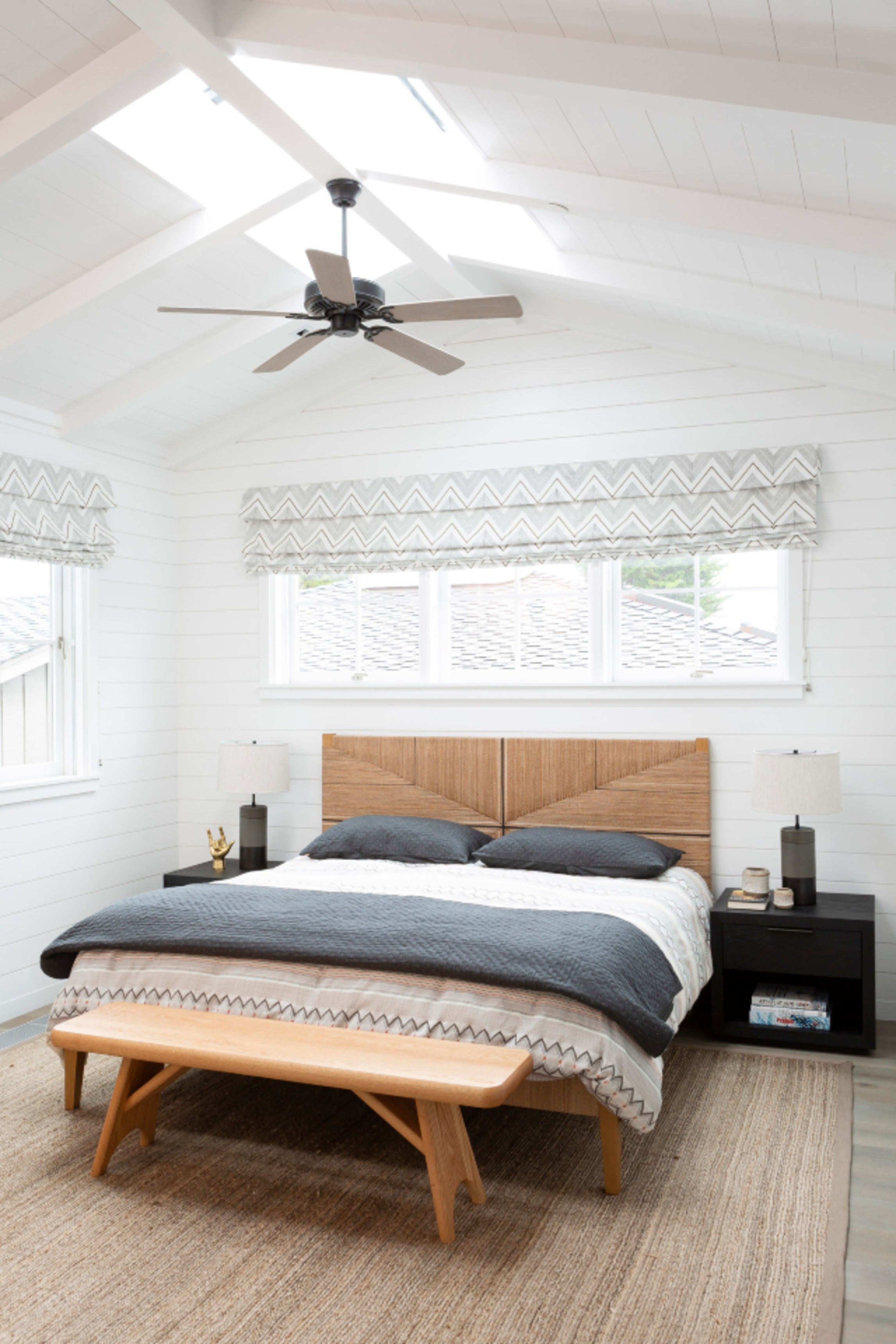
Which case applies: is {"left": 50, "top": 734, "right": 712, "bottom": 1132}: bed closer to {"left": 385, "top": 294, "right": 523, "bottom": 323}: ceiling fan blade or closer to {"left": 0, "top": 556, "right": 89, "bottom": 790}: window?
{"left": 0, "top": 556, "right": 89, "bottom": 790}: window

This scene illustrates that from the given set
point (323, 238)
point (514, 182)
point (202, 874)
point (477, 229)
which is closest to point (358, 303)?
point (514, 182)

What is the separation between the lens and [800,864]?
157 inches

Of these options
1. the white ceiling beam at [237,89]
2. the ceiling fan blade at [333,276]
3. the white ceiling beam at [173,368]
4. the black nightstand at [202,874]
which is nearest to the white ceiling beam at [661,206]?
the white ceiling beam at [237,89]

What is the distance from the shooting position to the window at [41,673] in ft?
14.4

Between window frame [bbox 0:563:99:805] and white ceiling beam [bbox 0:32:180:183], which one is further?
window frame [bbox 0:563:99:805]

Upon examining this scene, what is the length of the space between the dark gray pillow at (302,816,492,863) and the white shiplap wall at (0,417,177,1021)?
0.99 metres

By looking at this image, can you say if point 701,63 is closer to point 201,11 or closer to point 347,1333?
point 201,11

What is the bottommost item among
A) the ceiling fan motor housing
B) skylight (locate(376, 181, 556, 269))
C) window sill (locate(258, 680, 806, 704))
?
window sill (locate(258, 680, 806, 704))

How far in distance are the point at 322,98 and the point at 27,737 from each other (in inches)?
111

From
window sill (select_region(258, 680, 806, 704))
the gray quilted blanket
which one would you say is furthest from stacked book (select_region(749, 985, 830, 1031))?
window sill (select_region(258, 680, 806, 704))

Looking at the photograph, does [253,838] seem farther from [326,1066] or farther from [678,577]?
[326,1066]

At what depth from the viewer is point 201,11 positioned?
2611 millimetres

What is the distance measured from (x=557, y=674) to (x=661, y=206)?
88.7 inches

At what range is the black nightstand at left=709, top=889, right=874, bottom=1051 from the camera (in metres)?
3.76
